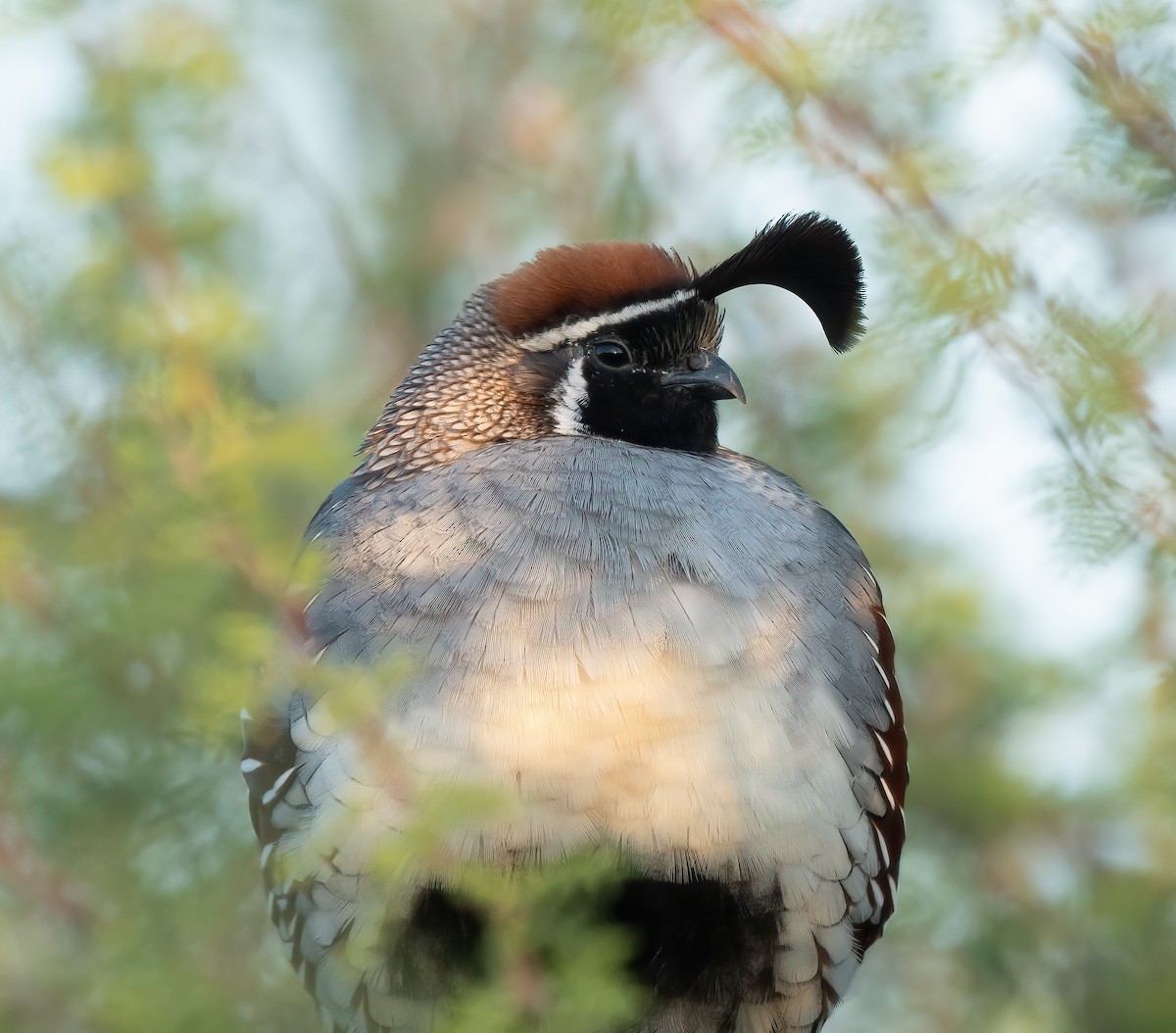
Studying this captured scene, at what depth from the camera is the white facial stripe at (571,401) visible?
3.24 meters

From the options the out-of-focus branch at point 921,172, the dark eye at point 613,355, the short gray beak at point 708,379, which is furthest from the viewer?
the dark eye at point 613,355

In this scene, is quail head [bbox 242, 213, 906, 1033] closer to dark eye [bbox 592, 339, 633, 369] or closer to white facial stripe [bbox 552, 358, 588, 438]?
white facial stripe [bbox 552, 358, 588, 438]

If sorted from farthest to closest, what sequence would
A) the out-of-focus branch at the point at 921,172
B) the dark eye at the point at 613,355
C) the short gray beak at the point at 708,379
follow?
1. the dark eye at the point at 613,355
2. the short gray beak at the point at 708,379
3. the out-of-focus branch at the point at 921,172

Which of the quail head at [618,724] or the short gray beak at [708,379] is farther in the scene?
the short gray beak at [708,379]

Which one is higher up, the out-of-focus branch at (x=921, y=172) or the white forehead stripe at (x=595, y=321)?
the out-of-focus branch at (x=921, y=172)

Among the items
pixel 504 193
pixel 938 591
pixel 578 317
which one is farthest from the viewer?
pixel 504 193

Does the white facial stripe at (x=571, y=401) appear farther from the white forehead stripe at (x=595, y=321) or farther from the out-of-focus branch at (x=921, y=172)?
the out-of-focus branch at (x=921, y=172)

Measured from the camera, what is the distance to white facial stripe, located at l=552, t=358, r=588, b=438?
3242mm

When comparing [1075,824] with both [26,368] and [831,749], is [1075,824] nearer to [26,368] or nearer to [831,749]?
[831,749]

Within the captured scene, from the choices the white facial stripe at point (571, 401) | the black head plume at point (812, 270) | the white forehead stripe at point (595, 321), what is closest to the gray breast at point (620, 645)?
the white facial stripe at point (571, 401)

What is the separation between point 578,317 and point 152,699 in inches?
82.2

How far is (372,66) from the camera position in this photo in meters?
6.60

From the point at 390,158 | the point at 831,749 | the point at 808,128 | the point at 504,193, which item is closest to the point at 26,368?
the point at 808,128

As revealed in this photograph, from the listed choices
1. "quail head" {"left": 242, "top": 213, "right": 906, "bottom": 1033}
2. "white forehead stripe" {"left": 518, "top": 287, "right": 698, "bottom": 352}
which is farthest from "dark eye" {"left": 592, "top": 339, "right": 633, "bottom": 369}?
"quail head" {"left": 242, "top": 213, "right": 906, "bottom": 1033}
